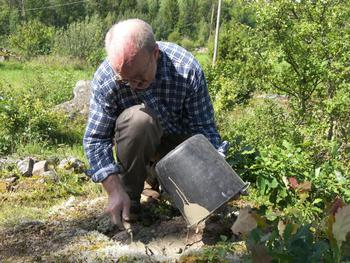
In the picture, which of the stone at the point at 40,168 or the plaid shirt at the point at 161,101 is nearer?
the plaid shirt at the point at 161,101

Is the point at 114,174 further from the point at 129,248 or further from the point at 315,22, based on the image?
the point at 315,22

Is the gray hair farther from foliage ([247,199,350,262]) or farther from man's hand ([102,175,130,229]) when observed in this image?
foliage ([247,199,350,262])

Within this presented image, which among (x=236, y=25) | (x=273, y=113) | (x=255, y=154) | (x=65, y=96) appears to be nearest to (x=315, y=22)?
(x=273, y=113)

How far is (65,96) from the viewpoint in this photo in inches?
392

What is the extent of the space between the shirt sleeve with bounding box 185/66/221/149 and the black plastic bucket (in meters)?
0.39

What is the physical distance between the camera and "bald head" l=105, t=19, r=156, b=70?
2115 mm

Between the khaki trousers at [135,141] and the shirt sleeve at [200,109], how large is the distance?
0.21m

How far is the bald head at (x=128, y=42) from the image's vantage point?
2.12m

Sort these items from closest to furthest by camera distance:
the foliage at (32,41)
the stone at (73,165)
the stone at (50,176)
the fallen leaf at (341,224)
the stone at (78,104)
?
the fallen leaf at (341,224), the stone at (50,176), the stone at (73,165), the stone at (78,104), the foliage at (32,41)

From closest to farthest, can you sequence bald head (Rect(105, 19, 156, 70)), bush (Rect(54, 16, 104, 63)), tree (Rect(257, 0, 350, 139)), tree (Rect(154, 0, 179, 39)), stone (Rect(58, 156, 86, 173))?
bald head (Rect(105, 19, 156, 70)) → stone (Rect(58, 156, 86, 173)) → tree (Rect(257, 0, 350, 139)) → bush (Rect(54, 16, 104, 63)) → tree (Rect(154, 0, 179, 39))

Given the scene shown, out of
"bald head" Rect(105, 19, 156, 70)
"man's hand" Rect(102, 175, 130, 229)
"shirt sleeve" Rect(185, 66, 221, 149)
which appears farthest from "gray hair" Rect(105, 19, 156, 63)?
"man's hand" Rect(102, 175, 130, 229)

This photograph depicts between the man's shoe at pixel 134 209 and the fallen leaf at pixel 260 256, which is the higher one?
the fallen leaf at pixel 260 256

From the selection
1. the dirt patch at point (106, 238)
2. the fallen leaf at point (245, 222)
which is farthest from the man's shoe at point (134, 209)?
the fallen leaf at point (245, 222)

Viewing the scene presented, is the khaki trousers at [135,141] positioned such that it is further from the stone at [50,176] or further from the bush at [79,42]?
the bush at [79,42]
